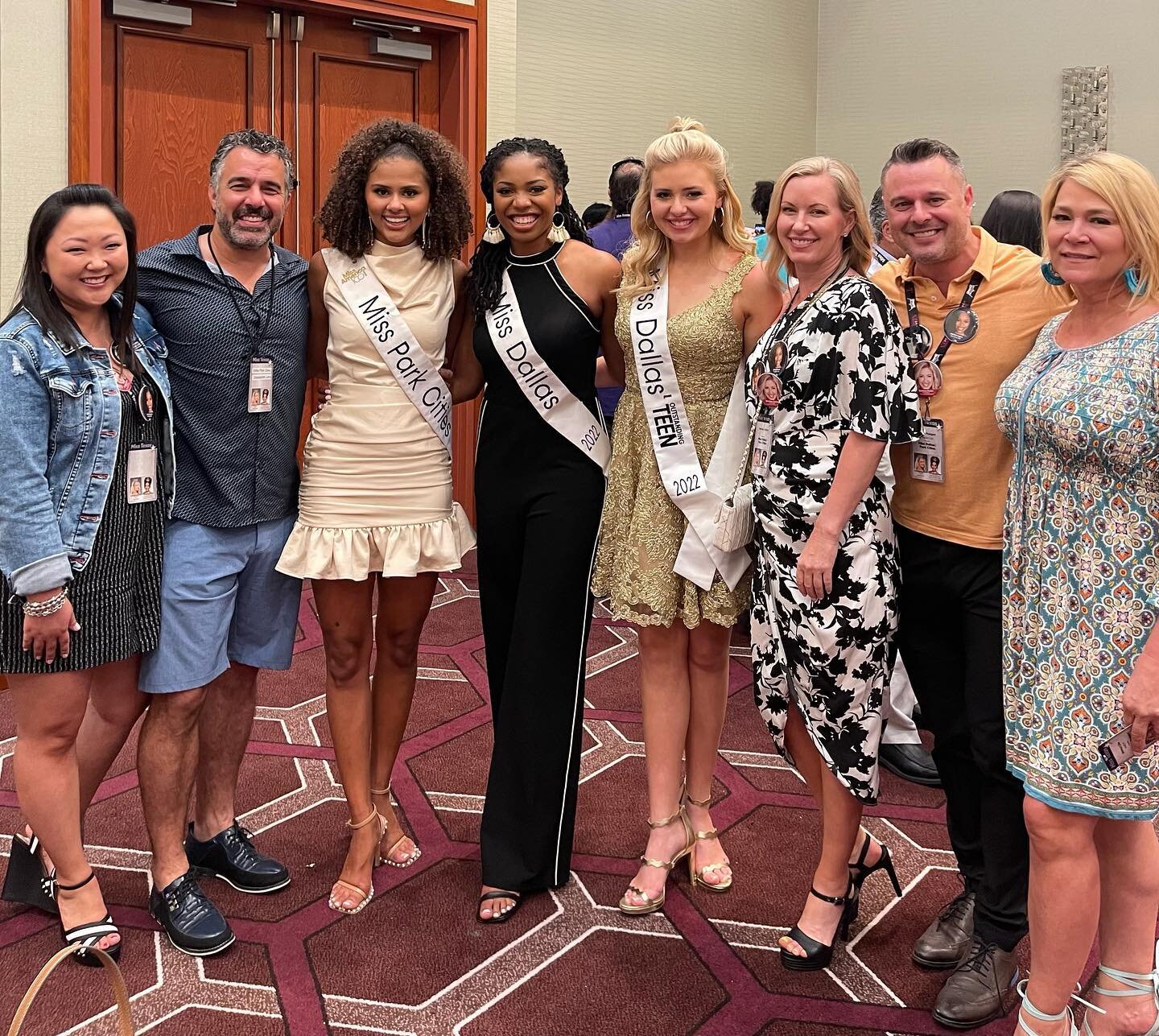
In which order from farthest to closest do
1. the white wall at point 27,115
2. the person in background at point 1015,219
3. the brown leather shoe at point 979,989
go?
the white wall at point 27,115 → the person in background at point 1015,219 → the brown leather shoe at point 979,989

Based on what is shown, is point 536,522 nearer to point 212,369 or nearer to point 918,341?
point 212,369

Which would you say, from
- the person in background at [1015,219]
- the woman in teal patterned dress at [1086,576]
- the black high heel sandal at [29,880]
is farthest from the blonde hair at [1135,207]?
the black high heel sandal at [29,880]

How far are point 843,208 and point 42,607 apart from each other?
142 centimetres

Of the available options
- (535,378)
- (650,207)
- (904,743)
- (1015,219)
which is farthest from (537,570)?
(1015,219)

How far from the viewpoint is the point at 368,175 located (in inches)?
84.7

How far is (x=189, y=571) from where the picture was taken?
6.78ft

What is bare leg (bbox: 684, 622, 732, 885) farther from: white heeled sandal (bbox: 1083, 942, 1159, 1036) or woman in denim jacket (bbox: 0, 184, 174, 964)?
woman in denim jacket (bbox: 0, 184, 174, 964)

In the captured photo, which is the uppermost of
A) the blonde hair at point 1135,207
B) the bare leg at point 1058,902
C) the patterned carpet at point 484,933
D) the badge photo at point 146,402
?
the blonde hair at point 1135,207

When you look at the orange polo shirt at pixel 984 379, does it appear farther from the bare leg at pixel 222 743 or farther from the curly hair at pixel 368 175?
the bare leg at pixel 222 743

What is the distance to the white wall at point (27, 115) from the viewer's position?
3.72 meters

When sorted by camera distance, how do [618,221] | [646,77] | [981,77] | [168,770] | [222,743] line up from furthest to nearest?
[981,77], [646,77], [618,221], [222,743], [168,770]

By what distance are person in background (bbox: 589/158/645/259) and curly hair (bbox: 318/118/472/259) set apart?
174 centimetres

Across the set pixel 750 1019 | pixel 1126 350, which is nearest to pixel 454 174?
pixel 1126 350

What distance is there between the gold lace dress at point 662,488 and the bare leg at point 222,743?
2.41 feet
